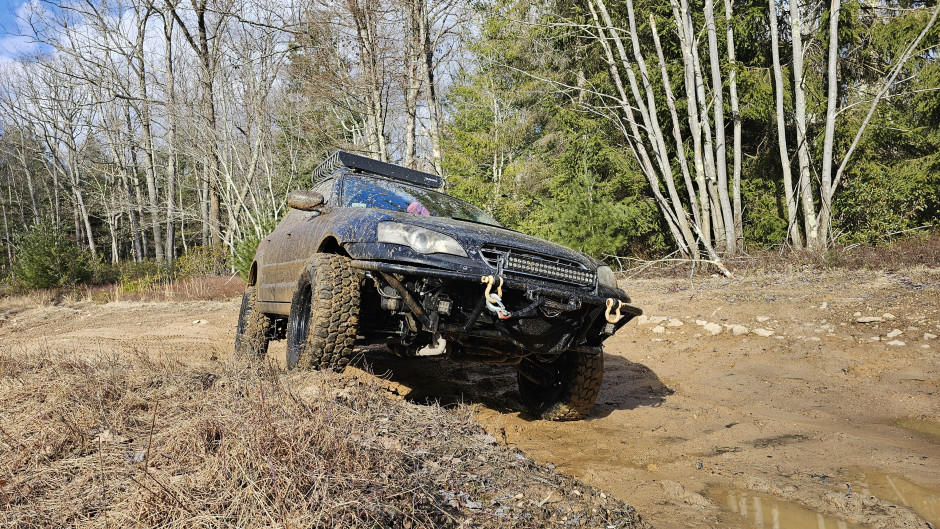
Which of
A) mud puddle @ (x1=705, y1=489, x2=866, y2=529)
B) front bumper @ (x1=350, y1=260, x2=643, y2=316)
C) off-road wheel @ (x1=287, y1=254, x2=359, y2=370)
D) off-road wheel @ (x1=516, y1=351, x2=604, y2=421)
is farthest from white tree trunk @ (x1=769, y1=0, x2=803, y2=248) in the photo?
off-road wheel @ (x1=287, y1=254, x2=359, y2=370)

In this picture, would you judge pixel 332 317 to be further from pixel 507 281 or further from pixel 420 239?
pixel 507 281

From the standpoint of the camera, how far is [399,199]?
4.99 metres

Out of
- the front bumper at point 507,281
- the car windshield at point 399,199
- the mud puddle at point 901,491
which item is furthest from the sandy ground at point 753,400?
the car windshield at point 399,199

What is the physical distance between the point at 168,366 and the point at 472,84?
2125 centimetres

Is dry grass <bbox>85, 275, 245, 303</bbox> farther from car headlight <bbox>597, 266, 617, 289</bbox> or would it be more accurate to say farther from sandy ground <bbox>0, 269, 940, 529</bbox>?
car headlight <bbox>597, 266, 617, 289</bbox>

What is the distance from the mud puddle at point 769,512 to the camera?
8.96ft

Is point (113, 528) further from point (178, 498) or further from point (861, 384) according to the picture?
point (861, 384)

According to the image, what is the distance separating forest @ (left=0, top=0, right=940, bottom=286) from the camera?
40.5 ft

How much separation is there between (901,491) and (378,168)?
14.6 feet

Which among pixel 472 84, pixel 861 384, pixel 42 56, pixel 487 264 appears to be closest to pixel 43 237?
pixel 472 84

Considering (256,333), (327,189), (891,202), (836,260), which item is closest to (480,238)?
(327,189)

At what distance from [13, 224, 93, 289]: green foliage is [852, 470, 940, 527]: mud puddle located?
21.4m

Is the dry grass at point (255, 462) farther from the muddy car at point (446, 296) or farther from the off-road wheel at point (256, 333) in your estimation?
the off-road wheel at point (256, 333)

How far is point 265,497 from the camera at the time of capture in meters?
2.05
